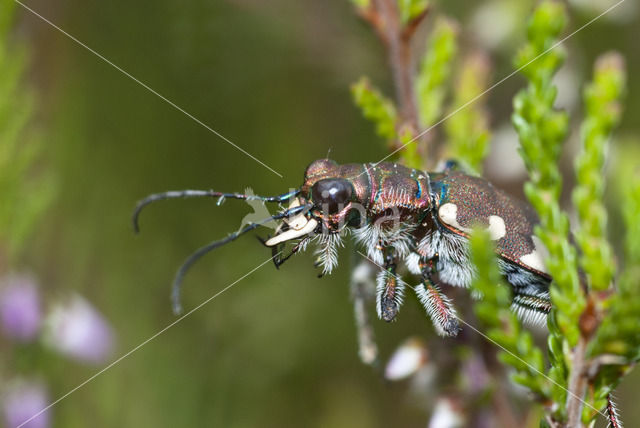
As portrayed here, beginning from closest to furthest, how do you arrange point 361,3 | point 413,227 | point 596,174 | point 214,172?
point 596,174
point 413,227
point 361,3
point 214,172

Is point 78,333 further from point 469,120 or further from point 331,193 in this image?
point 469,120

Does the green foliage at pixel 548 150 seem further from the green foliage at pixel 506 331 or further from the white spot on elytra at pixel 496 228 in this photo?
the white spot on elytra at pixel 496 228

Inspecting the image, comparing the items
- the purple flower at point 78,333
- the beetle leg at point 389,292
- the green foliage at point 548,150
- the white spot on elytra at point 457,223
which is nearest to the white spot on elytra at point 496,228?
the white spot on elytra at point 457,223

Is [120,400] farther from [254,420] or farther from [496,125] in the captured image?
[496,125]

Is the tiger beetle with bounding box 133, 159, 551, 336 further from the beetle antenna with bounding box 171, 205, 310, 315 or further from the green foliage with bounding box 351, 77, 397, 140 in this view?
the green foliage with bounding box 351, 77, 397, 140

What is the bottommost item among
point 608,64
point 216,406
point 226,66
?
point 608,64

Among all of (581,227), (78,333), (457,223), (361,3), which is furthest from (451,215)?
(78,333)

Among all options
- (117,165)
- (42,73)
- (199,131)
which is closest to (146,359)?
(117,165)
